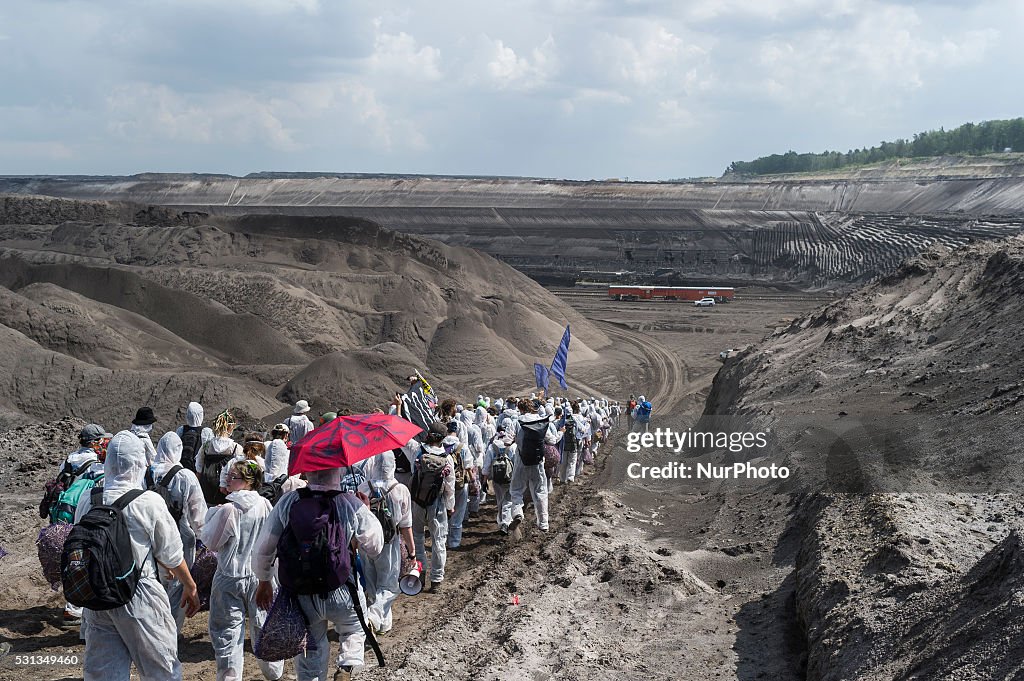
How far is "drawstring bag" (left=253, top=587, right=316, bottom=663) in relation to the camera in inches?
229

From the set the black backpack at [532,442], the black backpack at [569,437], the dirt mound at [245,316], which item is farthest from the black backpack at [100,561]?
the dirt mound at [245,316]

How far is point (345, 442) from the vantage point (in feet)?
19.4

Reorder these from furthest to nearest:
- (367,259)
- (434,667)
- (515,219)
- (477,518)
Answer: (515,219), (367,259), (477,518), (434,667)

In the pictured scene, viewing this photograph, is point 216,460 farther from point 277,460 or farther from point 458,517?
point 458,517

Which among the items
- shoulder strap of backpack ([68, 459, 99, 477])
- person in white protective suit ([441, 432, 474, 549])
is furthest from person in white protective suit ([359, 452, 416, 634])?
shoulder strap of backpack ([68, 459, 99, 477])

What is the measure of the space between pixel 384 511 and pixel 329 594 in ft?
5.49

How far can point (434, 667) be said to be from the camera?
719cm

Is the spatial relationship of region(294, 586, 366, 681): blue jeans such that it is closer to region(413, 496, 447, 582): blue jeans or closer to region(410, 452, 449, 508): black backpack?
region(410, 452, 449, 508): black backpack

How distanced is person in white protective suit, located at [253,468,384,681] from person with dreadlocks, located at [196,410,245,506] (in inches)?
102

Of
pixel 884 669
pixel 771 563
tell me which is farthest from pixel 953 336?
pixel 884 669

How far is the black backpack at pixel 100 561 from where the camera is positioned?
535 cm

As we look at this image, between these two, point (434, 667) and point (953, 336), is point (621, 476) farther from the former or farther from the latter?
point (434, 667)

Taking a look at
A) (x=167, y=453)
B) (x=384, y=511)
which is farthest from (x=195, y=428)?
(x=384, y=511)

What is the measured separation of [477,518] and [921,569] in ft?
24.1
